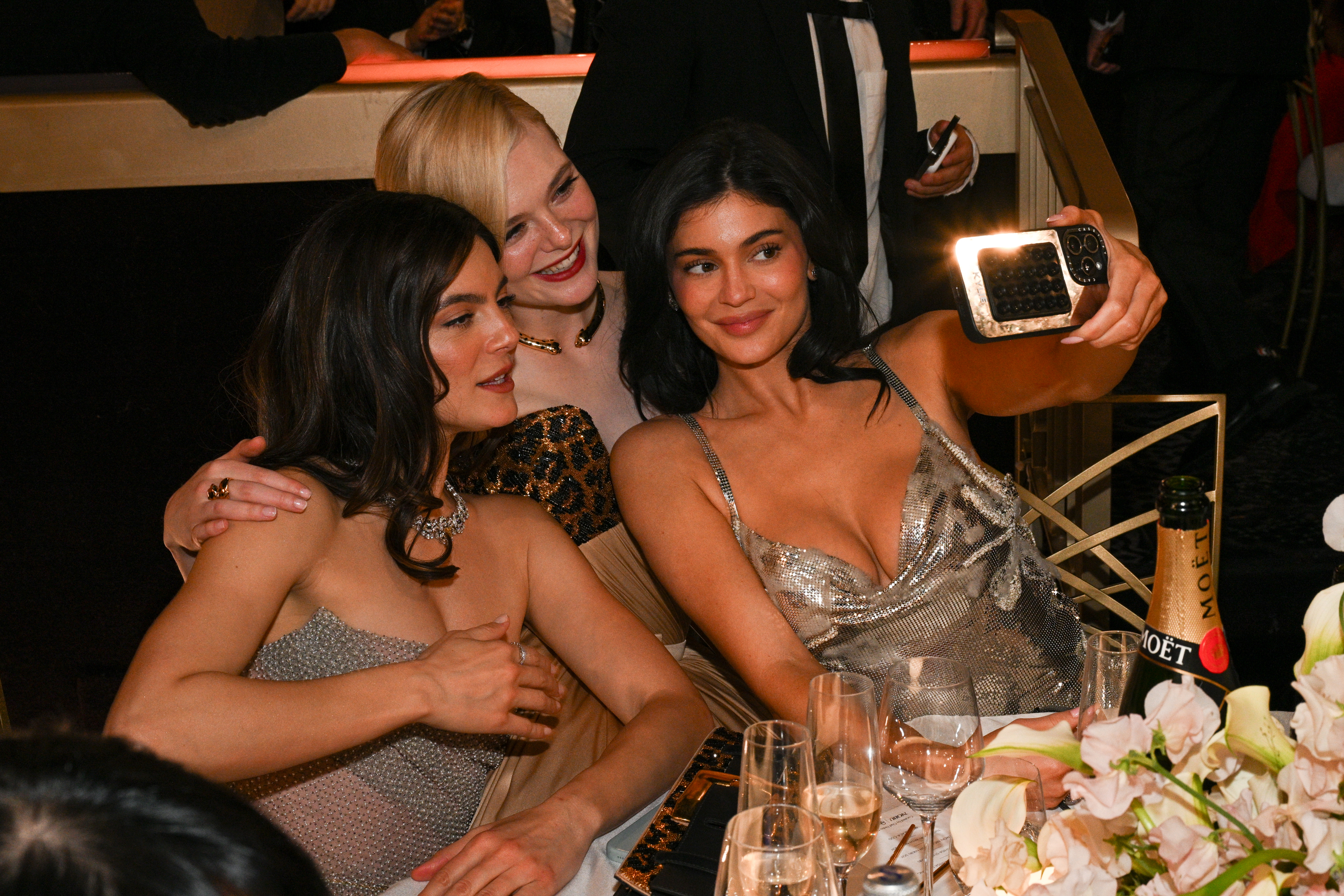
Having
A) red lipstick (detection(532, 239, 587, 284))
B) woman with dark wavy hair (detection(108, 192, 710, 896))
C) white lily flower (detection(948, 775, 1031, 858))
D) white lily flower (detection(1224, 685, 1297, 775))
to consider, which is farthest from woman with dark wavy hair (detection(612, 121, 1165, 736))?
white lily flower (detection(1224, 685, 1297, 775))

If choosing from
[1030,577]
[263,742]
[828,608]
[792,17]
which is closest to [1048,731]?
[263,742]

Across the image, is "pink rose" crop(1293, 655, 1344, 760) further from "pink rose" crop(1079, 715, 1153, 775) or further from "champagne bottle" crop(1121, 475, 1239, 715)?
"champagne bottle" crop(1121, 475, 1239, 715)

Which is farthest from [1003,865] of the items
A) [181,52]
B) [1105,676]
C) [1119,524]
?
[181,52]

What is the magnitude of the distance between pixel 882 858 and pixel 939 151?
82.8 inches

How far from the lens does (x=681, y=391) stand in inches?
89.4

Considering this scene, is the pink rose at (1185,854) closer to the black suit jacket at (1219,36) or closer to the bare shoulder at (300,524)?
Answer: the bare shoulder at (300,524)

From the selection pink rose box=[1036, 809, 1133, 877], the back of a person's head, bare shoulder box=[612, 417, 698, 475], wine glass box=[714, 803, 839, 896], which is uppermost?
the back of a person's head

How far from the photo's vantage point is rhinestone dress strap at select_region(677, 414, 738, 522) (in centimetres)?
205

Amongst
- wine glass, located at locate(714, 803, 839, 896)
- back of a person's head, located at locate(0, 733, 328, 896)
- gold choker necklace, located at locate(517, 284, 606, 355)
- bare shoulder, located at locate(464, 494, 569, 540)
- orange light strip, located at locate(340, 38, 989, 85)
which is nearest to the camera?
back of a person's head, located at locate(0, 733, 328, 896)

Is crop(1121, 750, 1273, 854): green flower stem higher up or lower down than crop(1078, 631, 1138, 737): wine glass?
higher up

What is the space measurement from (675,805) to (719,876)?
352 millimetres

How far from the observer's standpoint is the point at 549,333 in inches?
94.0

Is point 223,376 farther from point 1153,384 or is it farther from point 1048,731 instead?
point 1153,384

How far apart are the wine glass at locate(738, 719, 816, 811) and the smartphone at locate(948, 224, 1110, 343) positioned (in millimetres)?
691
